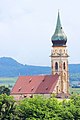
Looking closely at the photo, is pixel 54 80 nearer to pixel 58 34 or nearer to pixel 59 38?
pixel 59 38

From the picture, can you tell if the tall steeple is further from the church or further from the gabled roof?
the gabled roof

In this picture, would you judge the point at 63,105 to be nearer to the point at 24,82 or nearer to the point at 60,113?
the point at 60,113

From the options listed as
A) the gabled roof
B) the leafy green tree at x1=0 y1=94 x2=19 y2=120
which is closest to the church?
the gabled roof

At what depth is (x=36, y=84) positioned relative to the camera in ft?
512

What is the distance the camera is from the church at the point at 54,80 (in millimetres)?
153500

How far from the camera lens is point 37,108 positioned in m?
110

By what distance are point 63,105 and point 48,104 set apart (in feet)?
16.7

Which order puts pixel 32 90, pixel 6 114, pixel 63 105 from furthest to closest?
pixel 32 90
pixel 63 105
pixel 6 114

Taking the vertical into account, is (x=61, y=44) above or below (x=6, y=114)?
above

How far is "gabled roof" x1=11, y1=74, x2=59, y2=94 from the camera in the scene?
15312cm

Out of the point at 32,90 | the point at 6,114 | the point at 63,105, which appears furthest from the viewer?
the point at 32,90

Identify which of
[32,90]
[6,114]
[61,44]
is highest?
[61,44]

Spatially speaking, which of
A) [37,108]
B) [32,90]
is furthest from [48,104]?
[32,90]

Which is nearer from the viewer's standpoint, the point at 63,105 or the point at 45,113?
the point at 45,113
